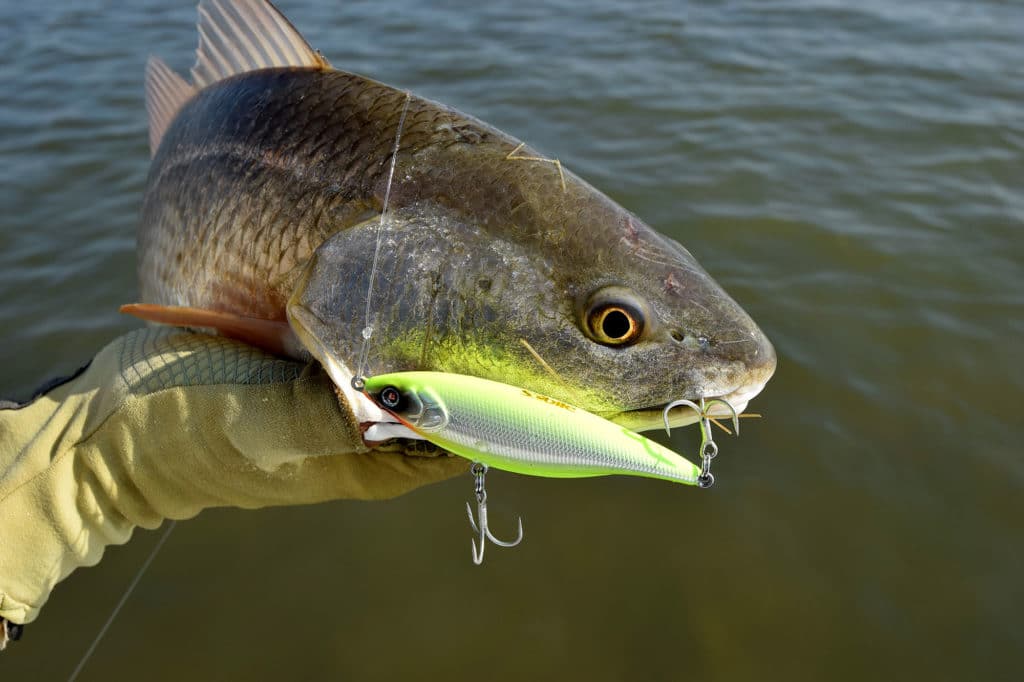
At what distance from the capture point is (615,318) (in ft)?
5.15

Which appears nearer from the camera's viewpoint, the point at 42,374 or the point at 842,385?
the point at 842,385

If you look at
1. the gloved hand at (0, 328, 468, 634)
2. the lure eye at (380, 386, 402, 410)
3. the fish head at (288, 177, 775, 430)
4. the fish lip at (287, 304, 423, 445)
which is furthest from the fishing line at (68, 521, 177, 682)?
the lure eye at (380, 386, 402, 410)

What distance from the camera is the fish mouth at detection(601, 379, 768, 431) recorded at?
1.55 m

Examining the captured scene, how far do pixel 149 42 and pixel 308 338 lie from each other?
7.24 meters

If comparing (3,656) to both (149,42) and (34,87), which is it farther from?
(149,42)

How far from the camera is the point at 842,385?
10.9 feet

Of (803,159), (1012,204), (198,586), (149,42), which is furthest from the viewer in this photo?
(149,42)

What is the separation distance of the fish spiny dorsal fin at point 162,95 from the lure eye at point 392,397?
5.82 ft

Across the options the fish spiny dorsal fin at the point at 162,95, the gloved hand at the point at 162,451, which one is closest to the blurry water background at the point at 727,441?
the gloved hand at the point at 162,451

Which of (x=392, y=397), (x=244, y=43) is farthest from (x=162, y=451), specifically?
(x=244, y=43)

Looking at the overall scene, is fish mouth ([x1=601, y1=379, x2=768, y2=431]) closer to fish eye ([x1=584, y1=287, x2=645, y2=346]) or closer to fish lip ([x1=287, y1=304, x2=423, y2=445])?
fish eye ([x1=584, y1=287, x2=645, y2=346])

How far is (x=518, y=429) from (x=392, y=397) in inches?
10.2

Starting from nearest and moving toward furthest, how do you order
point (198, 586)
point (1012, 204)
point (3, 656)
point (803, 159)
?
point (3, 656) → point (198, 586) → point (1012, 204) → point (803, 159)

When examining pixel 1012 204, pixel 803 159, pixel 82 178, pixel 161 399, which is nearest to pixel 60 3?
pixel 82 178
